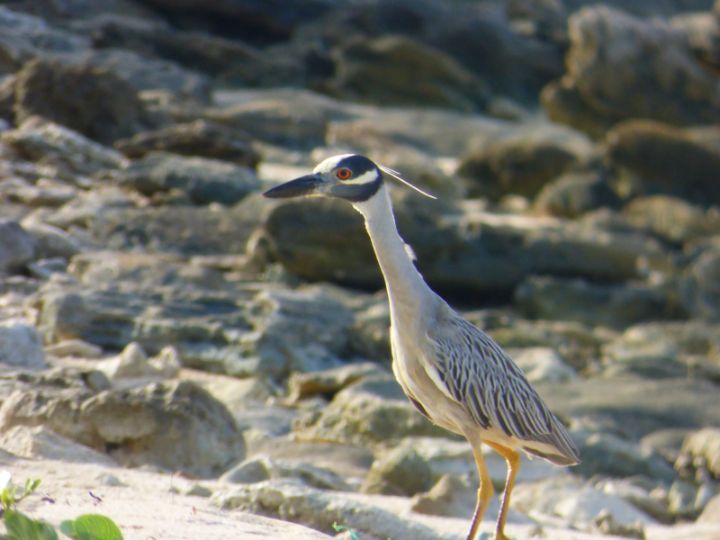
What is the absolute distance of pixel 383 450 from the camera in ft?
29.4

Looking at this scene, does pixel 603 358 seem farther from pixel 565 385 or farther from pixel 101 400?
pixel 101 400

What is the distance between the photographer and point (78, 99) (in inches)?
672

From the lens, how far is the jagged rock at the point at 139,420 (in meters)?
6.80

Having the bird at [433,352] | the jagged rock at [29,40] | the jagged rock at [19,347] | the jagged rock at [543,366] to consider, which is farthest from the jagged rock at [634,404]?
the jagged rock at [29,40]

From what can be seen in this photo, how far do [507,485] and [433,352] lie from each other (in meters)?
0.66

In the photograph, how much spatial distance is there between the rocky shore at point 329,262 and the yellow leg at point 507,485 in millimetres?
327

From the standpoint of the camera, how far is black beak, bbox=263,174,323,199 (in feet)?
18.5

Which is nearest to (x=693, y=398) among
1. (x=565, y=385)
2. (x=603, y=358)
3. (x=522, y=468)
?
(x=565, y=385)

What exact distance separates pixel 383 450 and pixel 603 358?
21.0ft

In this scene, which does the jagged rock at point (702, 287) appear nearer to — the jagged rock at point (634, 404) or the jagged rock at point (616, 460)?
the jagged rock at point (634, 404)

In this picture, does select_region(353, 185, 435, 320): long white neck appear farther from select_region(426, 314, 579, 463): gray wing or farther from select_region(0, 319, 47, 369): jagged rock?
select_region(0, 319, 47, 369): jagged rock

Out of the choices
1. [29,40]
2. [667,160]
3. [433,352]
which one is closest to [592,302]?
[667,160]

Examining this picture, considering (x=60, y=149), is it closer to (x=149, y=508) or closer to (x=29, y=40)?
(x=29, y=40)

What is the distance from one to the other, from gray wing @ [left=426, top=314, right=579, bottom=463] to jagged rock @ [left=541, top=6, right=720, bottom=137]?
970 inches
